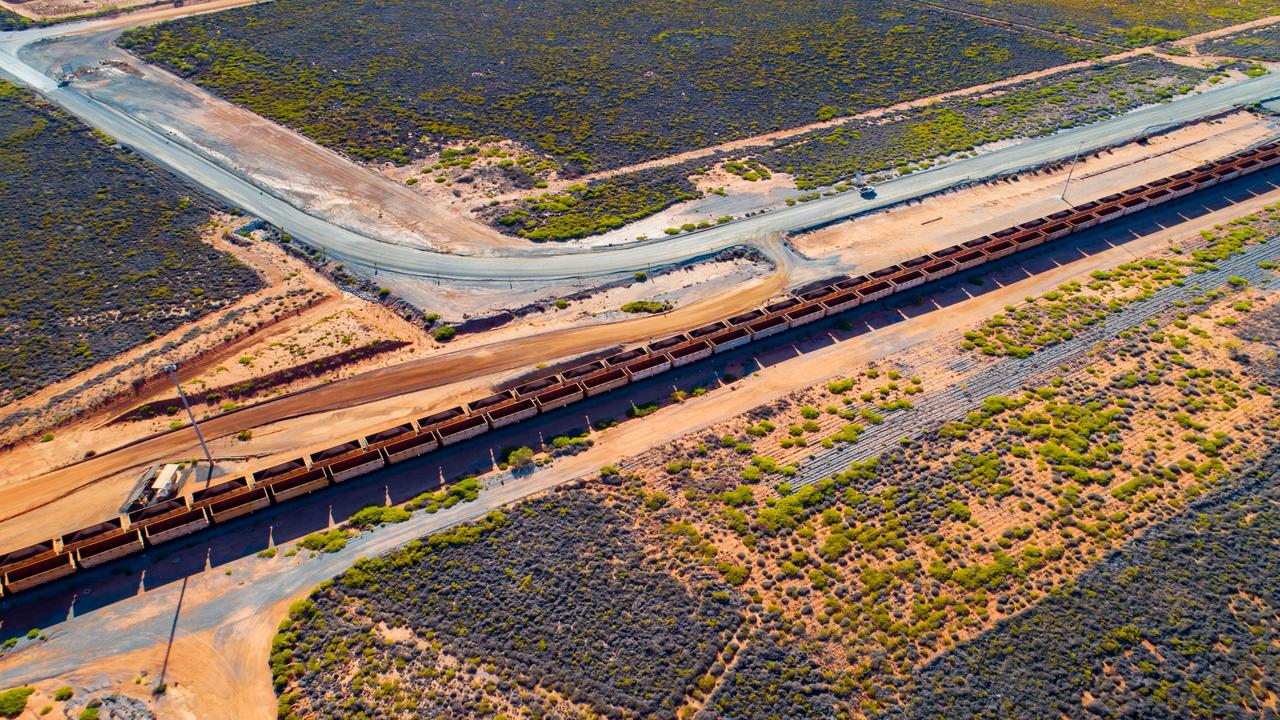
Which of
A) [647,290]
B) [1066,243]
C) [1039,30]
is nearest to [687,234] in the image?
[647,290]

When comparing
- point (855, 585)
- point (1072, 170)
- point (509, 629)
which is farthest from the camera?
point (1072, 170)

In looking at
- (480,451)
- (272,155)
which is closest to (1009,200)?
(480,451)

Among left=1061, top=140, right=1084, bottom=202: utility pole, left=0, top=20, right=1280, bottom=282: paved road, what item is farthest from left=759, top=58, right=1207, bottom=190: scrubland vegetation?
left=1061, top=140, right=1084, bottom=202: utility pole

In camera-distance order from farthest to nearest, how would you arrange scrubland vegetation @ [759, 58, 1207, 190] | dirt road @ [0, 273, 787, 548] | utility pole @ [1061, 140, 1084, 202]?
scrubland vegetation @ [759, 58, 1207, 190] → utility pole @ [1061, 140, 1084, 202] → dirt road @ [0, 273, 787, 548]

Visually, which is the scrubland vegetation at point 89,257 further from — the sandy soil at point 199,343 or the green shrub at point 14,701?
the green shrub at point 14,701

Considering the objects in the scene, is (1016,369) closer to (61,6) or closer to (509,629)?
(509,629)

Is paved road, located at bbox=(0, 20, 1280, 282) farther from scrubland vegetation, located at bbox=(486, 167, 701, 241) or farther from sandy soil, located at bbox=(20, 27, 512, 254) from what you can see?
scrubland vegetation, located at bbox=(486, 167, 701, 241)
